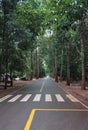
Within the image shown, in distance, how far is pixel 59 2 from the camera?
658 inches

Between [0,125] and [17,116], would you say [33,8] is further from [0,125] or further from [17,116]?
[0,125]

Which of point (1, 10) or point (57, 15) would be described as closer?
point (57, 15)

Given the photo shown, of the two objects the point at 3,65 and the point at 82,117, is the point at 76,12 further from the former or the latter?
the point at 3,65

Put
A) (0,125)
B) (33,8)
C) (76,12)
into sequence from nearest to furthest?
1. (0,125)
2. (76,12)
3. (33,8)

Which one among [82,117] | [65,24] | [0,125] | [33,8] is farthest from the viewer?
[33,8]

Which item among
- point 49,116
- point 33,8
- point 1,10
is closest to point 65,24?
point 49,116

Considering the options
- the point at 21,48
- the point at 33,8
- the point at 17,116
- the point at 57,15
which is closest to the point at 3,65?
the point at 21,48

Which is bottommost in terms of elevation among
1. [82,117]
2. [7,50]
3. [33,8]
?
[82,117]

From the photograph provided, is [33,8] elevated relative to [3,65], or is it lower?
elevated

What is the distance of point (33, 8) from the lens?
26.0 metres

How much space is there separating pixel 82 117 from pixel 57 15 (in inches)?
244

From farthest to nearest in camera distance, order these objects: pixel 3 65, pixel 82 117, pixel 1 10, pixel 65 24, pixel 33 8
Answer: pixel 3 65 → pixel 1 10 → pixel 33 8 → pixel 65 24 → pixel 82 117

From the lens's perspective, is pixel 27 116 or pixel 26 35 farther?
pixel 26 35

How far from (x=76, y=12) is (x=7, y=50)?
22578 mm
